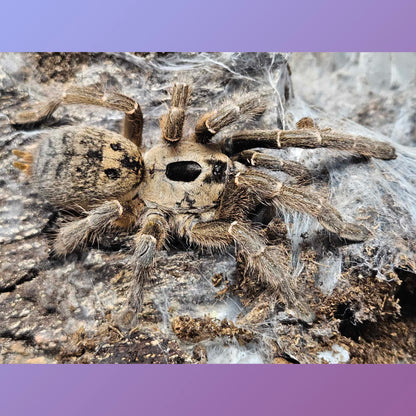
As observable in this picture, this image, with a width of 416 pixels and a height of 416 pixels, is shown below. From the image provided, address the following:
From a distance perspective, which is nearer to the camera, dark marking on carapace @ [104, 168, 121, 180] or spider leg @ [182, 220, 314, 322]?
spider leg @ [182, 220, 314, 322]

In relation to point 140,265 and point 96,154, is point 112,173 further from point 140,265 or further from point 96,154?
point 140,265

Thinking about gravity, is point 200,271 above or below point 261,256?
below

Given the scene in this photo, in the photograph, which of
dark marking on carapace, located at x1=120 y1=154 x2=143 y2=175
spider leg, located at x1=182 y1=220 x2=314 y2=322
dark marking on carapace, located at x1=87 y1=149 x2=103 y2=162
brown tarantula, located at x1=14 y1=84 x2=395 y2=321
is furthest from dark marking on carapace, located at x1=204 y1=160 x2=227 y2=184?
dark marking on carapace, located at x1=87 y1=149 x2=103 y2=162

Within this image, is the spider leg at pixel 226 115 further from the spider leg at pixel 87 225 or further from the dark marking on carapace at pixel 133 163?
the spider leg at pixel 87 225

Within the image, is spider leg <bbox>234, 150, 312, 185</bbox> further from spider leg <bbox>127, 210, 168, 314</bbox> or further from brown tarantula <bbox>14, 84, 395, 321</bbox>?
spider leg <bbox>127, 210, 168, 314</bbox>

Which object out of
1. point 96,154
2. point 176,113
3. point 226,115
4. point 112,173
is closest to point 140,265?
point 112,173

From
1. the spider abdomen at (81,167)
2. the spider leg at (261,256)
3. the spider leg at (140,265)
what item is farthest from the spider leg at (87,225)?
the spider leg at (261,256)
